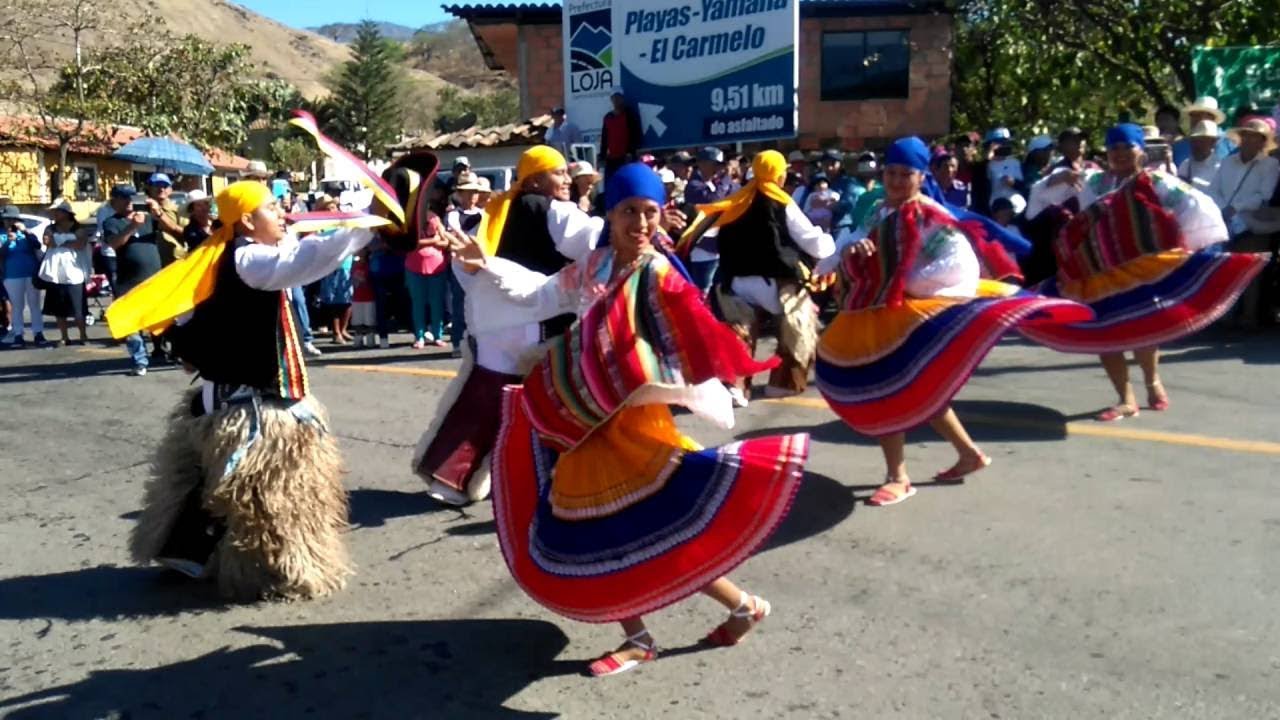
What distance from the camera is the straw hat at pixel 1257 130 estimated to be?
31.8 ft

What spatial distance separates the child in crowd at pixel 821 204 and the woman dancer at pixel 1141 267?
4.90 metres

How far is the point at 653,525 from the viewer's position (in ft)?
12.3

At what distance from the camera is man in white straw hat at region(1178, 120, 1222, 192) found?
10.2 meters

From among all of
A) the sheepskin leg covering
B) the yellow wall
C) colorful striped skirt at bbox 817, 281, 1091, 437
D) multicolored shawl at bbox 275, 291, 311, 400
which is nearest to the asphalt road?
the sheepskin leg covering

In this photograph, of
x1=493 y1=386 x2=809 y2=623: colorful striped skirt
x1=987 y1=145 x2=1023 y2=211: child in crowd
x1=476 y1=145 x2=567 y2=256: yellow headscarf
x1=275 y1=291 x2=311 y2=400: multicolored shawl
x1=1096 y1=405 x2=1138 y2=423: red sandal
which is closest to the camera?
x1=493 y1=386 x2=809 y2=623: colorful striped skirt

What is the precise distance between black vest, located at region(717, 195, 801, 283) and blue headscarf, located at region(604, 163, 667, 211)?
13.0 feet

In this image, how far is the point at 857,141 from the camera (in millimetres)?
19641

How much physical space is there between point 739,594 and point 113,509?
3829 millimetres

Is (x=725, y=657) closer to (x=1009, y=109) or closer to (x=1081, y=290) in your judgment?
(x=1081, y=290)

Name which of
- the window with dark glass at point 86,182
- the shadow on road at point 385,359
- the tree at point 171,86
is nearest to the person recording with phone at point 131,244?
the shadow on road at point 385,359

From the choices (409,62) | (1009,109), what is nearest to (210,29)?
(409,62)

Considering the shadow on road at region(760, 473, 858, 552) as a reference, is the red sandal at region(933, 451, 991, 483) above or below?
above

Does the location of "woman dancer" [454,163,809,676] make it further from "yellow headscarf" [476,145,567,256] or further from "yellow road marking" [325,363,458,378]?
"yellow road marking" [325,363,458,378]

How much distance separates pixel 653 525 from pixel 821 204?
29.2 feet
